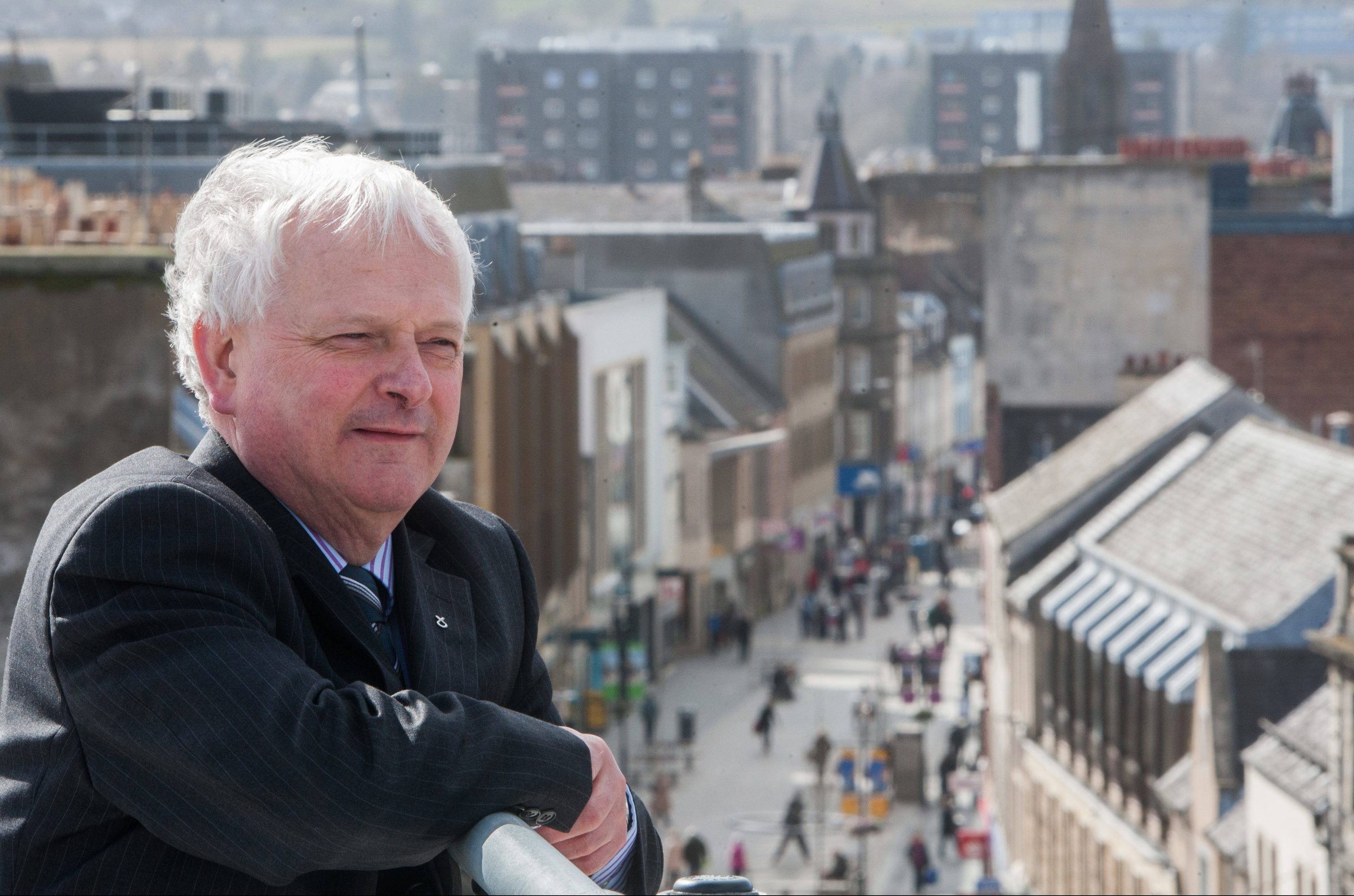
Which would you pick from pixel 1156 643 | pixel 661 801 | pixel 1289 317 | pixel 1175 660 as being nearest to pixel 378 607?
pixel 1175 660

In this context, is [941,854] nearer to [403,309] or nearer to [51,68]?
[51,68]

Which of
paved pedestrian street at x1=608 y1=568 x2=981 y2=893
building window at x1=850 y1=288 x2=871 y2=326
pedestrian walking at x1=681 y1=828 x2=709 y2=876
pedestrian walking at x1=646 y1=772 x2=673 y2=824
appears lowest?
paved pedestrian street at x1=608 y1=568 x2=981 y2=893

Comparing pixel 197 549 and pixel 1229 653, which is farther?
pixel 1229 653

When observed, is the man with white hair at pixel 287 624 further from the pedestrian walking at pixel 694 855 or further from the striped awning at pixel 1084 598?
the striped awning at pixel 1084 598

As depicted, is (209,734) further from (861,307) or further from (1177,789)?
(861,307)

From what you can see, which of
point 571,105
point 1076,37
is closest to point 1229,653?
point 1076,37

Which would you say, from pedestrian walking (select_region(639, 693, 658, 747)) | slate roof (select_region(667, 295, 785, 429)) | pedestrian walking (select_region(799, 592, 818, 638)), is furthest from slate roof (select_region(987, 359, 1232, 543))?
slate roof (select_region(667, 295, 785, 429))

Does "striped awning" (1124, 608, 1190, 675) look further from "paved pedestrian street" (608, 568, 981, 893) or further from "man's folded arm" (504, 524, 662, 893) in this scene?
"man's folded arm" (504, 524, 662, 893)

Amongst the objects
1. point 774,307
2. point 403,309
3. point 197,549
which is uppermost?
point 403,309

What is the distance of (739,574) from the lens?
70938 mm

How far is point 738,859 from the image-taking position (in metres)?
34.2

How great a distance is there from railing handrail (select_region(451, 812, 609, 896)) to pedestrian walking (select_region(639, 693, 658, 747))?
42828 millimetres

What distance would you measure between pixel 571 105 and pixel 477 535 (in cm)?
15696

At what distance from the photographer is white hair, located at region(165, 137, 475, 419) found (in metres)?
3.09
